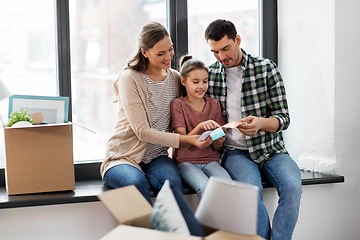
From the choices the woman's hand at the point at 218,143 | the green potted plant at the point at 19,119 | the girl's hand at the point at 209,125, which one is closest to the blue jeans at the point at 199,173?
the woman's hand at the point at 218,143

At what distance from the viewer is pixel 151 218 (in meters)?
0.69

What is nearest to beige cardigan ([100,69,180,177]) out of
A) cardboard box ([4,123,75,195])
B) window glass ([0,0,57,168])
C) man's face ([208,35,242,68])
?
cardboard box ([4,123,75,195])

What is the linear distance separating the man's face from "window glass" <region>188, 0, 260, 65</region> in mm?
424

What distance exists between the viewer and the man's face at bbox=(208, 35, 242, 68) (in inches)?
69.2

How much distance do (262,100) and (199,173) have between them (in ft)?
1.85

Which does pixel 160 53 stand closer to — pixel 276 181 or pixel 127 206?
pixel 276 181

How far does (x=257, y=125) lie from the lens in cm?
170

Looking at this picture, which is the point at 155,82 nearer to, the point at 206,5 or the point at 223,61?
the point at 223,61

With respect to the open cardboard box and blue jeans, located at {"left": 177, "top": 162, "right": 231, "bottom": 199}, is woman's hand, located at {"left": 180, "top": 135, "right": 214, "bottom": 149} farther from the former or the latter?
the open cardboard box

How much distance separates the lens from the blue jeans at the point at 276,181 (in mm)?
1539

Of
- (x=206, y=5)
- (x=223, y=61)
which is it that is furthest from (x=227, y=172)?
(x=206, y=5)

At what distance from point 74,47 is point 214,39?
33.9 inches

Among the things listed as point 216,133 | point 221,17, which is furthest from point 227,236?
point 221,17

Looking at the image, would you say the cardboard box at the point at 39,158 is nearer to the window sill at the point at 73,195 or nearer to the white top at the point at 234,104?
the window sill at the point at 73,195
